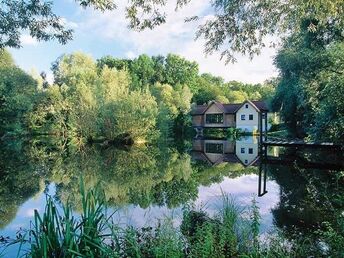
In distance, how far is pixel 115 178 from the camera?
16828mm

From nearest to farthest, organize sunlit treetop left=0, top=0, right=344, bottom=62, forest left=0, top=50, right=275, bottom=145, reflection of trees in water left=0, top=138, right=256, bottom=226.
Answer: sunlit treetop left=0, top=0, right=344, bottom=62
reflection of trees in water left=0, top=138, right=256, bottom=226
forest left=0, top=50, right=275, bottom=145

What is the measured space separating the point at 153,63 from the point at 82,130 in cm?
4916

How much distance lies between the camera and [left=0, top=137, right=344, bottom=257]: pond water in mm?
9883

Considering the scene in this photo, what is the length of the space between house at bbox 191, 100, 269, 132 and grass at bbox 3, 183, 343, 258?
50.2 m

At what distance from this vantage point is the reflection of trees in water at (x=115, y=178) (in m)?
12.7

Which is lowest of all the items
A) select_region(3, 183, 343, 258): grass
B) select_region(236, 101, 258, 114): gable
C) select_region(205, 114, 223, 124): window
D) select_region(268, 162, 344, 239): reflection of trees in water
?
select_region(268, 162, 344, 239): reflection of trees in water

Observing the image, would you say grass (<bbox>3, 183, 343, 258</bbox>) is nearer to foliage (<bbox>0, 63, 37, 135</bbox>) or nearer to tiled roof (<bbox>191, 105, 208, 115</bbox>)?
foliage (<bbox>0, 63, 37, 135</bbox>)

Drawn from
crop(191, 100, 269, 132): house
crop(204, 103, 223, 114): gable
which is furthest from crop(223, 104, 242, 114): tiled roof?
crop(204, 103, 223, 114): gable

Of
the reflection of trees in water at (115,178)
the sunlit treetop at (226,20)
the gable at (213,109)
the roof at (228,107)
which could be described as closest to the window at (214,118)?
the gable at (213,109)

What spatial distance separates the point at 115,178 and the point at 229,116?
4470cm

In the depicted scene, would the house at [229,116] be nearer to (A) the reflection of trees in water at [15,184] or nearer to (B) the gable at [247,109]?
(B) the gable at [247,109]

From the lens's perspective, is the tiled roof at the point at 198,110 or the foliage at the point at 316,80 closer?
the foliage at the point at 316,80

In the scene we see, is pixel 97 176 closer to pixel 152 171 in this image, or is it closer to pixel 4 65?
pixel 152 171

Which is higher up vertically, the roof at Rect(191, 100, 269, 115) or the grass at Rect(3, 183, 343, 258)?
the roof at Rect(191, 100, 269, 115)
